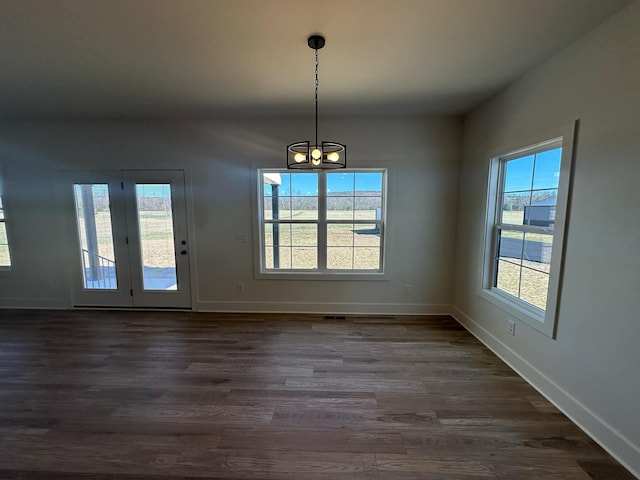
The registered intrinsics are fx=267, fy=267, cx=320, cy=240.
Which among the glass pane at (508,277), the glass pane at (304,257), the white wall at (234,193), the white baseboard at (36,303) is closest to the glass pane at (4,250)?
the white wall at (234,193)

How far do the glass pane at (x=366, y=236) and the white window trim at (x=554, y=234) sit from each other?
1.31 metres

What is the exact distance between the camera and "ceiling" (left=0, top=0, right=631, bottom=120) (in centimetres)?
164

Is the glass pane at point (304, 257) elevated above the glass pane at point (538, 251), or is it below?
below

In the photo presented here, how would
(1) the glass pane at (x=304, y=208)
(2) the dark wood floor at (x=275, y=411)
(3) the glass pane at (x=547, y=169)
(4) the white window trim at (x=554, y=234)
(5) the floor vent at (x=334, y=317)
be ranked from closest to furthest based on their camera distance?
(2) the dark wood floor at (x=275, y=411), (4) the white window trim at (x=554, y=234), (3) the glass pane at (x=547, y=169), (5) the floor vent at (x=334, y=317), (1) the glass pane at (x=304, y=208)

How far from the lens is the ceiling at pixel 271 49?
1637mm

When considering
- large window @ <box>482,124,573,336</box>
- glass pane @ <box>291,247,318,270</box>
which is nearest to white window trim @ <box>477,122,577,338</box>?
large window @ <box>482,124,573,336</box>

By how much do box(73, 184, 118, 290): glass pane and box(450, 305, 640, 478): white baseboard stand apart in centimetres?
507

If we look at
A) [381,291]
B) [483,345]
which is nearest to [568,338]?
[483,345]

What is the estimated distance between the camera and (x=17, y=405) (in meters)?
2.04

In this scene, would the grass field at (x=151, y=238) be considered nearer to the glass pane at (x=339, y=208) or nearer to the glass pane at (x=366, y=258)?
the glass pane at (x=339, y=208)

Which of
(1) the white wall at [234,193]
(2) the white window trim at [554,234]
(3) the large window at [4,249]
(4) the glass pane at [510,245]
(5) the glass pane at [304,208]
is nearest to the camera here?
(2) the white window trim at [554,234]

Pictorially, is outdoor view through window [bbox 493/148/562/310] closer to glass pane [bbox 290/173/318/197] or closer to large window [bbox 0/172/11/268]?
glass pane [bbox 290/173/318/197]

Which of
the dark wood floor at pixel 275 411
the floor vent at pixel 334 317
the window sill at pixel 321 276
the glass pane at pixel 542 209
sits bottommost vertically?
the dark wood floor at pixel 275 411

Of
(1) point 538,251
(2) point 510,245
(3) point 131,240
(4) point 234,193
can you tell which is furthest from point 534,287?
(3) point 131,240
